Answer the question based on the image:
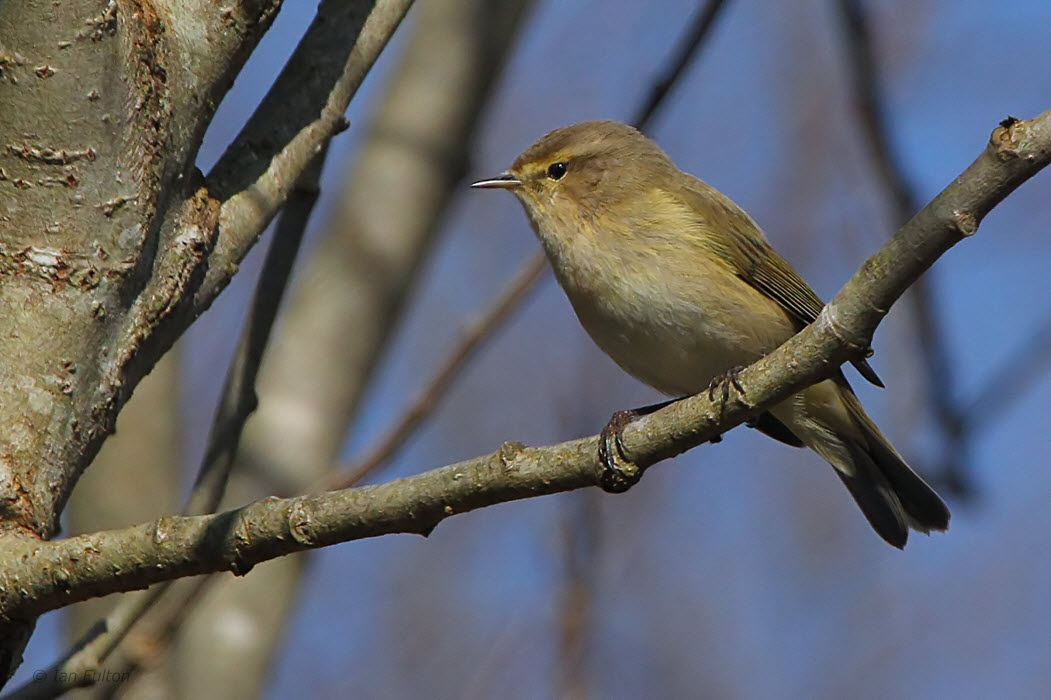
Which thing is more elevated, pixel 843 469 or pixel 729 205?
pixel 729 205

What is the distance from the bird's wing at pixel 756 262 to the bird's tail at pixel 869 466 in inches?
12.7

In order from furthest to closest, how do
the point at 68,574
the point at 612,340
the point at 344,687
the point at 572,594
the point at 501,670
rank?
1. the point at 344,687
2. the point at 501,670
3. the point at 612,340
4. the point at 572,594
5. the point at 68,574

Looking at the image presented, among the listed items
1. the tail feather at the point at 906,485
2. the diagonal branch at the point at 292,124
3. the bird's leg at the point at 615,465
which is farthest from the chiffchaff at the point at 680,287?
the bird's leg at the point at 615,465

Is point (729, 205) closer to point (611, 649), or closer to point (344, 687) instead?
point (611, 649)

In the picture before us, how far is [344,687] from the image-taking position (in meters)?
7.75

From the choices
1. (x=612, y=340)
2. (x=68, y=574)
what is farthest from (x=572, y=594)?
(x=68, y=574)

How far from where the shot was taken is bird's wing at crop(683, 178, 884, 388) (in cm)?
430

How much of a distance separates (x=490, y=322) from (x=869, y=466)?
185cm

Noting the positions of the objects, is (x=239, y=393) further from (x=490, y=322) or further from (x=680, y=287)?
(x=680, y=287)

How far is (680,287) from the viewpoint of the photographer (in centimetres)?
391

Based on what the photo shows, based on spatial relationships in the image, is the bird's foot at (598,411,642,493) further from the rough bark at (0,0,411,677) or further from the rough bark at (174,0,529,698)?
the rough bark at (174,0,529,698)

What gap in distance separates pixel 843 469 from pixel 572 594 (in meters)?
1.46

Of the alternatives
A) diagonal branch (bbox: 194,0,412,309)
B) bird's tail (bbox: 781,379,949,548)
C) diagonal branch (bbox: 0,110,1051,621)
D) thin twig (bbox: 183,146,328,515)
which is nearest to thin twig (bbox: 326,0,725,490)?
thin twig (bbox: 183,146,328,515)

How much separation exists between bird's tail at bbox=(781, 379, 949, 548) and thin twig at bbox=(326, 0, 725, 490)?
134cm
